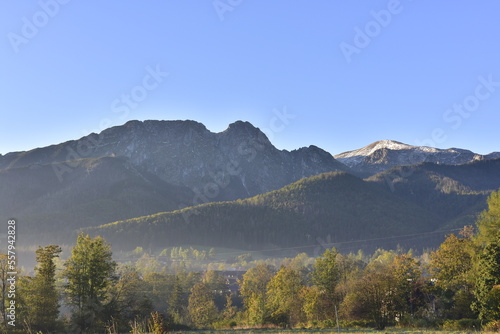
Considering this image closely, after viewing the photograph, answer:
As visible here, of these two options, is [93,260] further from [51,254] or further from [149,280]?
[149,280]

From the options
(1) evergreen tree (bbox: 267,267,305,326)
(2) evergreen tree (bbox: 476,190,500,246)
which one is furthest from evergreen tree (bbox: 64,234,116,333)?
(2) evergreen tree (bbox: 476,190,500,246)

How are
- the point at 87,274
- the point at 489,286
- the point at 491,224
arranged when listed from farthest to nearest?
the point at 491,224 → the point at 87,274 → the point at 489,286

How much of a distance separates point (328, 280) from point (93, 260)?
142 feet

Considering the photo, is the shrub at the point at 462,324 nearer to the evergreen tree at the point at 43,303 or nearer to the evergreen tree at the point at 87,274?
the evergreen tree at the point at 87,274

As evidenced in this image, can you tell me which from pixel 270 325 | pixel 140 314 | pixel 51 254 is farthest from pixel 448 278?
pixel 51 254

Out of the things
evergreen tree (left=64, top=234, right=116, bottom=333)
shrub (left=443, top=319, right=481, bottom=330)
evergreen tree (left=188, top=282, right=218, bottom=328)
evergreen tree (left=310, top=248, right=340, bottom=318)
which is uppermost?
evergreen tree (left=64, top=234, right=116, bottom=333)

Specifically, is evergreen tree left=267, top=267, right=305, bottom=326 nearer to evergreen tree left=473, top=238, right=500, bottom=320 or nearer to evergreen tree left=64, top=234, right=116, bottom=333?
evergreen tree left=64, top=234, right=116, bottom=333

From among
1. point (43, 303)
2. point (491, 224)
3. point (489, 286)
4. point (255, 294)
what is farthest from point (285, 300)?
point (43, 303)

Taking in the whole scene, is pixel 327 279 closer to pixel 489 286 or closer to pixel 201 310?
pixel 201 310

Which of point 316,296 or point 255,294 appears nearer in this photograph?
point 316,296

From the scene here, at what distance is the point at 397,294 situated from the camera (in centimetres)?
7456

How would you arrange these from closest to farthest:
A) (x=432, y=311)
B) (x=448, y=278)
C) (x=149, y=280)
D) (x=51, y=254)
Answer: (x=51, y=254) → (x=432, y=311) → (x=448, y=278) → (x=149, y=280)

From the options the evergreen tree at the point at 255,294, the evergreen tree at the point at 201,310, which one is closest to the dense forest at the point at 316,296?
the evergreen tree at the point at 201,310

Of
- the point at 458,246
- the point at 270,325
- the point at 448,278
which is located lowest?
the point at 270,325
